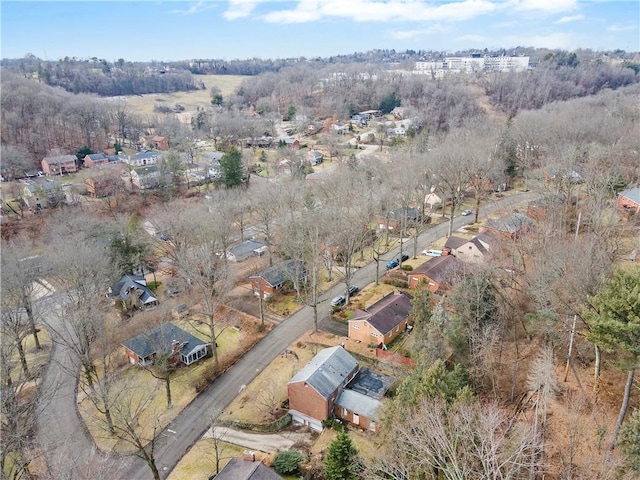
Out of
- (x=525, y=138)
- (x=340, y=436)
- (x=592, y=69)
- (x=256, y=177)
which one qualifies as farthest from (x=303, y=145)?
(x=592, y=69)

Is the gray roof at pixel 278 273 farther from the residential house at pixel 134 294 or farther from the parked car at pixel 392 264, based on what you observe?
the residential house at pixel 134 294

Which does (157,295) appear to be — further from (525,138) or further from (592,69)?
(592,69)

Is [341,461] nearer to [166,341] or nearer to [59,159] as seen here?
[166,341]

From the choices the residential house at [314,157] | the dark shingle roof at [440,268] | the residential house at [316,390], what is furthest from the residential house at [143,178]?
the residential house at [316,390]

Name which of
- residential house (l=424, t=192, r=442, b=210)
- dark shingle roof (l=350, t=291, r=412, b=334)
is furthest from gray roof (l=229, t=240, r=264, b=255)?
residential house (l=424, t=192, r=442, b=210)

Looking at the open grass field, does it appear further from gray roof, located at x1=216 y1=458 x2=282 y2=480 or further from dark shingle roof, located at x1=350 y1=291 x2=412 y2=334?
gray roof, located at x1=216 y1=458 x2=282 y2=480

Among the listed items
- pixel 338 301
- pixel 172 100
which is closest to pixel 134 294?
pixel 338 301
